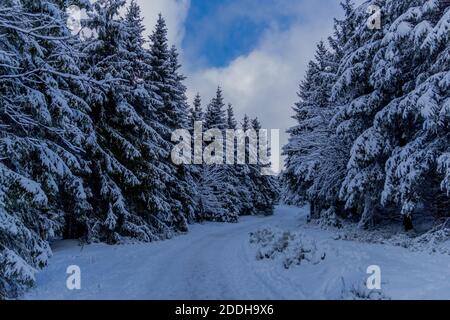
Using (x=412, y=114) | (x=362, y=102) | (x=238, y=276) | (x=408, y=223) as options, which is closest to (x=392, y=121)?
(x=412, y=114)

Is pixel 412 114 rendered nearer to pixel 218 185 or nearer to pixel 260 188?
pixel 218 185

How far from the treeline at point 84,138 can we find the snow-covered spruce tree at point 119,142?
53mm

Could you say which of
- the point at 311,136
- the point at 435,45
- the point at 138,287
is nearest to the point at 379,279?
the point at 138,287

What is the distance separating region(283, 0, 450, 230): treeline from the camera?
14656 millimetres

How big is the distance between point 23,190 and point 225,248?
10.7m

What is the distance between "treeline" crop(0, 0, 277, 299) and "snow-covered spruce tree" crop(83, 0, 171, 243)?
0.05m

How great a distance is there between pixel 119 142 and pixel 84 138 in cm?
506

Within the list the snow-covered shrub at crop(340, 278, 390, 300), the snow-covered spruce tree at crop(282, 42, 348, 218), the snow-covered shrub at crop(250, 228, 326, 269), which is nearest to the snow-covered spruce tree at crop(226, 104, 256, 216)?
the snow-covered spruce tree at crop(282, 42, 348, 218)

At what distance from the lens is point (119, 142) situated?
64.2ft

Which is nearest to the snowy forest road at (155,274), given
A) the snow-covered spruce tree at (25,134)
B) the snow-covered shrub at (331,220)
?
the snow-covered spruce tree at (25,134)

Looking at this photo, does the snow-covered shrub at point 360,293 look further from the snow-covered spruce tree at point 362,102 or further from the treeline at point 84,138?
the snow-covered spruce tree at point 362,102

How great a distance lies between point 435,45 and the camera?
47.4 feet

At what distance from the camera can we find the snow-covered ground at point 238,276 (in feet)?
27.2

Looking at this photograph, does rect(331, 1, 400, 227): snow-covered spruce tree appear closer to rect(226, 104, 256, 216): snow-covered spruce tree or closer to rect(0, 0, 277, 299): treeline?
rect(0, 0, 277, 299): treeline
